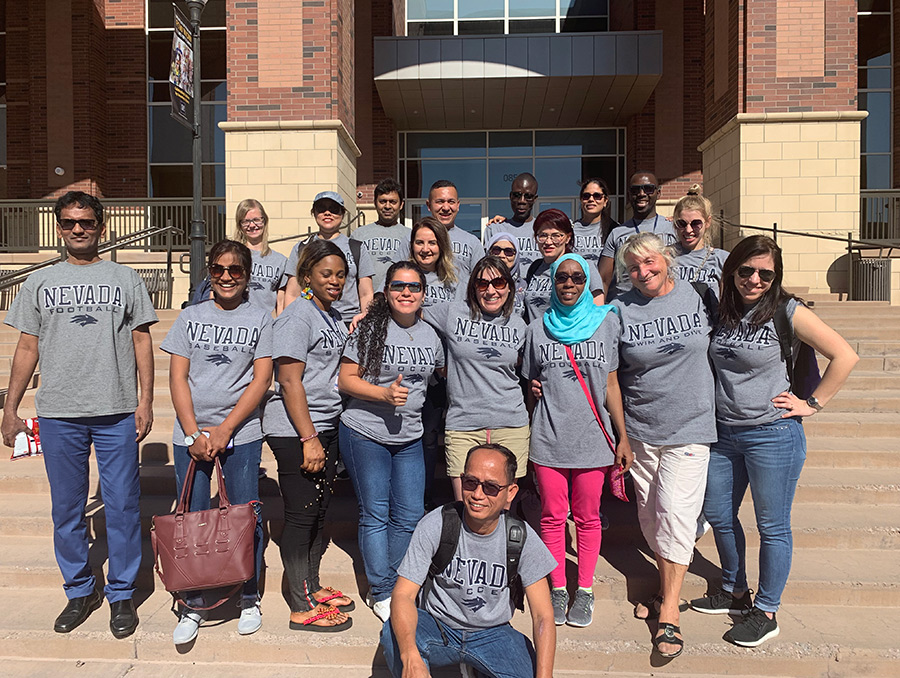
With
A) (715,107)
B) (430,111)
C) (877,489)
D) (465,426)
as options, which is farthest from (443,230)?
(430,111)

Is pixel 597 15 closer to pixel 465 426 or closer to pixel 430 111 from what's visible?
pixel 430 111

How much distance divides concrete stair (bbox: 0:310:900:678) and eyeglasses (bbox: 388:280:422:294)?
6.04 feet

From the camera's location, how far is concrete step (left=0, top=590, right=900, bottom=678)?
335cm

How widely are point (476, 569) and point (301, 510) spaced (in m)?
1.15

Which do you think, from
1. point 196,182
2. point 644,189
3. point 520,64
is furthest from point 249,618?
point 520,64

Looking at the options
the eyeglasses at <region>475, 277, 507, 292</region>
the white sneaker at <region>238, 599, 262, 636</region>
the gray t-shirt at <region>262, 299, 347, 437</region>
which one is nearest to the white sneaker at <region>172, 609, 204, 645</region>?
the white sneaker at <region>238, 599, 262, 636</region>

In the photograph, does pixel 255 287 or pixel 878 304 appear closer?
pixel 255 287

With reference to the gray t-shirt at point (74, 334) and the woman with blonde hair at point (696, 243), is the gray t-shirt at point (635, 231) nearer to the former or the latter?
the woman with blonde hair at point (696, 243)

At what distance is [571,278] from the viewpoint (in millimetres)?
3402

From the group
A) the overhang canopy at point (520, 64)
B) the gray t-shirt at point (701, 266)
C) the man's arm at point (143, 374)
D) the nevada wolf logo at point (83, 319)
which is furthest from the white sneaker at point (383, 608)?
the overhang canopy at point (520, 64)

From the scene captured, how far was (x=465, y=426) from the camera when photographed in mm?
3566

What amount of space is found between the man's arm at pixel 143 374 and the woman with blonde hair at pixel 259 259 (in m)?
1.20

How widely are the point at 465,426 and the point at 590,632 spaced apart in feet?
4.28

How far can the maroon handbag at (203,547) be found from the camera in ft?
10.7
